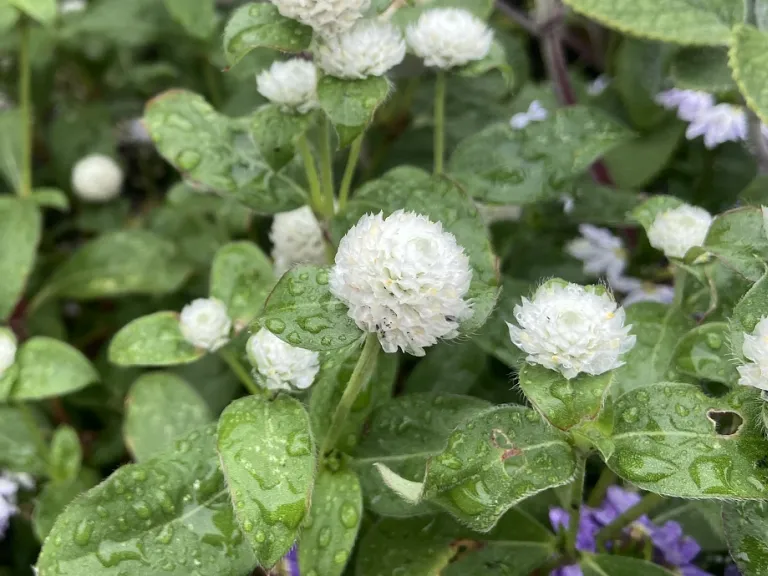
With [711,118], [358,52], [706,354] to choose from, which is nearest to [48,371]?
[358,52]

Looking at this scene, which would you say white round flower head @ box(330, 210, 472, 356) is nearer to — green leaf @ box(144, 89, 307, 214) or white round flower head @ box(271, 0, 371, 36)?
white round flower head @ box(271, 0, 371, 36)

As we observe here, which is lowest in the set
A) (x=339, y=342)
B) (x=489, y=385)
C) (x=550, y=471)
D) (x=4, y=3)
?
(x=489, y=385)

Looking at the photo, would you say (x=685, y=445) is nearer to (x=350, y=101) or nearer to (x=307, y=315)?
(x=307, y=315)

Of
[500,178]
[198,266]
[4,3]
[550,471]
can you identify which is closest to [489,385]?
[500,178]

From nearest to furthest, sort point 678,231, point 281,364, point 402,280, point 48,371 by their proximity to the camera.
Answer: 1. point 402,280
2. point 281,364
3. point 678,231
4. point 48,371

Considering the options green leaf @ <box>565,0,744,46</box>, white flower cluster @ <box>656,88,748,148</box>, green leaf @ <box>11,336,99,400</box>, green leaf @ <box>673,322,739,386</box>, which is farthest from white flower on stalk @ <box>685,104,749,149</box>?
green leaf @ <box>11,336,99,400</box>

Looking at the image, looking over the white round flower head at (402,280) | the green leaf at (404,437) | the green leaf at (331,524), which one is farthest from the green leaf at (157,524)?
the white round flower head at (402,280)

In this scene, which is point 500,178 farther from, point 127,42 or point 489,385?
point 127,42
